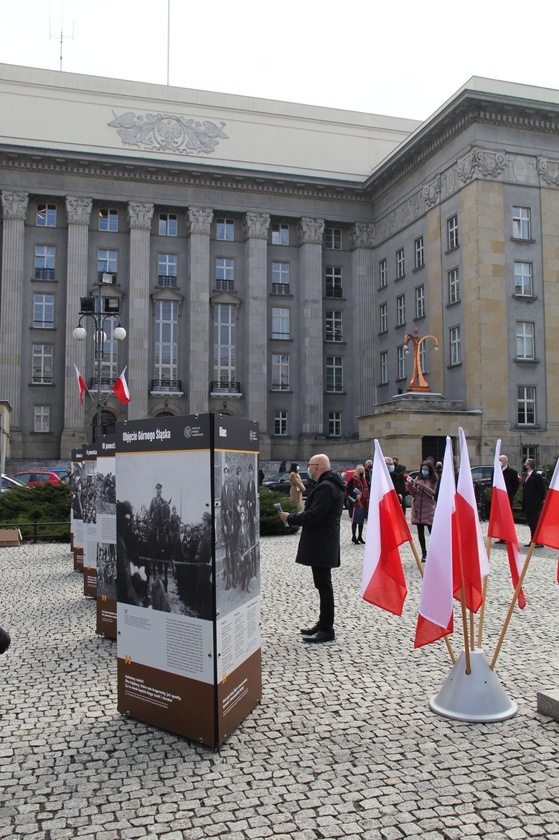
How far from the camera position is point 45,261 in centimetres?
4891

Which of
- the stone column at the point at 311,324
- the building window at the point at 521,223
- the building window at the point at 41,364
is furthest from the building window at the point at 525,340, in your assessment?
the building window at the point at 41,364

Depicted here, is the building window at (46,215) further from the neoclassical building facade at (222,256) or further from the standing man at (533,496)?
the standing man at (533,496)

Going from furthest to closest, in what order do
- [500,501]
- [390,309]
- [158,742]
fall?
1. [390,309]
2. [500,501]
3. [158,742]

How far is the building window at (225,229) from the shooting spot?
51.5 meters

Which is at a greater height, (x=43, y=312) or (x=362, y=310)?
(x=362, y=310)

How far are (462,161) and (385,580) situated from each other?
124 feet

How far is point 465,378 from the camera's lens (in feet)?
129

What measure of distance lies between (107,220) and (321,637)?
45980mm

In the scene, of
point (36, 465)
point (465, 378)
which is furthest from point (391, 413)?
point (36, 465)

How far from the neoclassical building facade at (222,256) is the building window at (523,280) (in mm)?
3012

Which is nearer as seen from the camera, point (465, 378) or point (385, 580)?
point (385, 580)

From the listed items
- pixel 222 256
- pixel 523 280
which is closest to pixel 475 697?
pixel 523 280

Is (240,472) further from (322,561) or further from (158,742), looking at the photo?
(322,561)

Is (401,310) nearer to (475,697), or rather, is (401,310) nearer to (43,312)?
(43,312)
